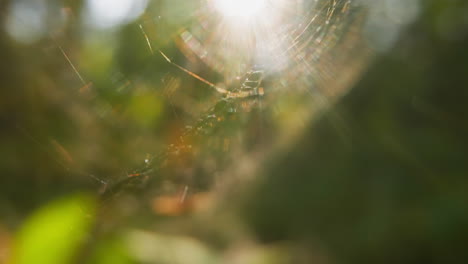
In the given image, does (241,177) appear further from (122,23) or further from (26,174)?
(122,23)

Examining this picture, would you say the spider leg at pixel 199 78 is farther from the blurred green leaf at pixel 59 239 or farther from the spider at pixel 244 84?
the blurred green leaf at pixel 59 239

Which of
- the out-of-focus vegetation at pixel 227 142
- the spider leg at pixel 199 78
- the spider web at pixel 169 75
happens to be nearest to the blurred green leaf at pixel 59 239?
the out-of-focus vegetation at pixel 227 142

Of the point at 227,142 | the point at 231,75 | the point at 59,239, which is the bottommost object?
the point at 59,239

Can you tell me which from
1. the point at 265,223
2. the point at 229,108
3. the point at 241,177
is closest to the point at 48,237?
the point at 229,108

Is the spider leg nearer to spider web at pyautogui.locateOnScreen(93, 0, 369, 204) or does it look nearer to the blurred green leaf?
spider web at pyautogui.locateOnScreen(93, 0, 369, 204)

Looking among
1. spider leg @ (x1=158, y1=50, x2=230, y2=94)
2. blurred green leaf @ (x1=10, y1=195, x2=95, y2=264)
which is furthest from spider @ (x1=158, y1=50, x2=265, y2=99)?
blurred green leaf @ (x1=10, y1=195, x2=95, y2=264)

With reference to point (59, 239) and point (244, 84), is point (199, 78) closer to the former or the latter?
point (244, 84)

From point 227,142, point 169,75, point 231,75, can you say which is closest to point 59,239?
point 169,75

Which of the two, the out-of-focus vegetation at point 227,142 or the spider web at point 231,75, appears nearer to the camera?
the spider web at point 231,75

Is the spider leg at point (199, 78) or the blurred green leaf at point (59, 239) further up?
the spider leg at point (199, 78)
